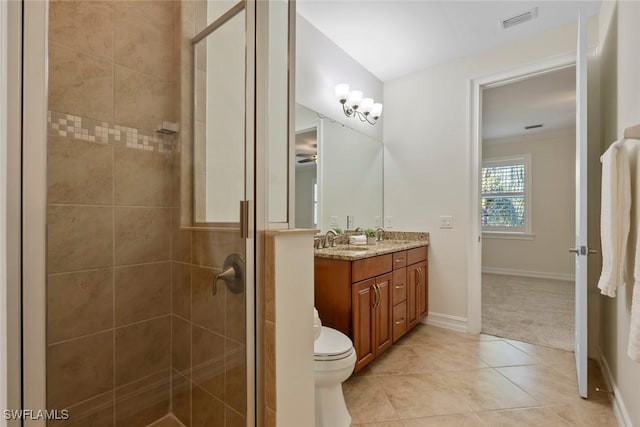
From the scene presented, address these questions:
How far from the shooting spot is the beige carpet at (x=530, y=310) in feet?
8.93

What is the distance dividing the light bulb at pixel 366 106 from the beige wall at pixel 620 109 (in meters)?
1.76

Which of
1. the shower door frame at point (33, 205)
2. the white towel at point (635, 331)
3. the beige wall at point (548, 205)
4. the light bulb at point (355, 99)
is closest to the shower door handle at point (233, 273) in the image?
the shower door frame at point (33, 205)

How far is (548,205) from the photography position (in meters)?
5.07

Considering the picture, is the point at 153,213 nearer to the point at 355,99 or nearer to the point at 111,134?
the point at 111,134

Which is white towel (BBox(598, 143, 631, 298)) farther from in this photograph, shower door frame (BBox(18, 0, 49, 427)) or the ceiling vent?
shower door frame (BBox(18, 0, 49, 427))

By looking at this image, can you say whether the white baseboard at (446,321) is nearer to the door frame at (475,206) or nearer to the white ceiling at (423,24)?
the door frame at (475,206)

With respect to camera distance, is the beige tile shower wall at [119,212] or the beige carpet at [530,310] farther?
the beige carpet at [530,310]

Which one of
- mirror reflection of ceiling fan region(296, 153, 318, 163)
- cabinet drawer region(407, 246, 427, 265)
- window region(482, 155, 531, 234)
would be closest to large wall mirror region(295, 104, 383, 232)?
mirror reflection of ceiling fan region(296, 153, 318, 163)

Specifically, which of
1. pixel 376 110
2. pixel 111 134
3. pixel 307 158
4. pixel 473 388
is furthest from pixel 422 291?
pixel 111 134

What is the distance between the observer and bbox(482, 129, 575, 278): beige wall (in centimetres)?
488

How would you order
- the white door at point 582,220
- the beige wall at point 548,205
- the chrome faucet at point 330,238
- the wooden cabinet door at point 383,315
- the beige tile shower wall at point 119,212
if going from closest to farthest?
1. the beige tile shower wall at point 119,212
2. the white door at point 582,220
3. the wooden cabinet door at point 383,315
4. the chrome faucet at point 330,238
5. the beige wall at point 548,205

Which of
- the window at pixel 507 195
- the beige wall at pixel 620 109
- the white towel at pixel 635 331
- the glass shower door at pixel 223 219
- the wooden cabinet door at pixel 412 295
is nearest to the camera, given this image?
the white towel at pixel 635 331

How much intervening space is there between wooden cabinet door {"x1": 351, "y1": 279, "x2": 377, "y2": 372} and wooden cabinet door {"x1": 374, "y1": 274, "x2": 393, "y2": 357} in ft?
0.20

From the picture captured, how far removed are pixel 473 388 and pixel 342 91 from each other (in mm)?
2458
